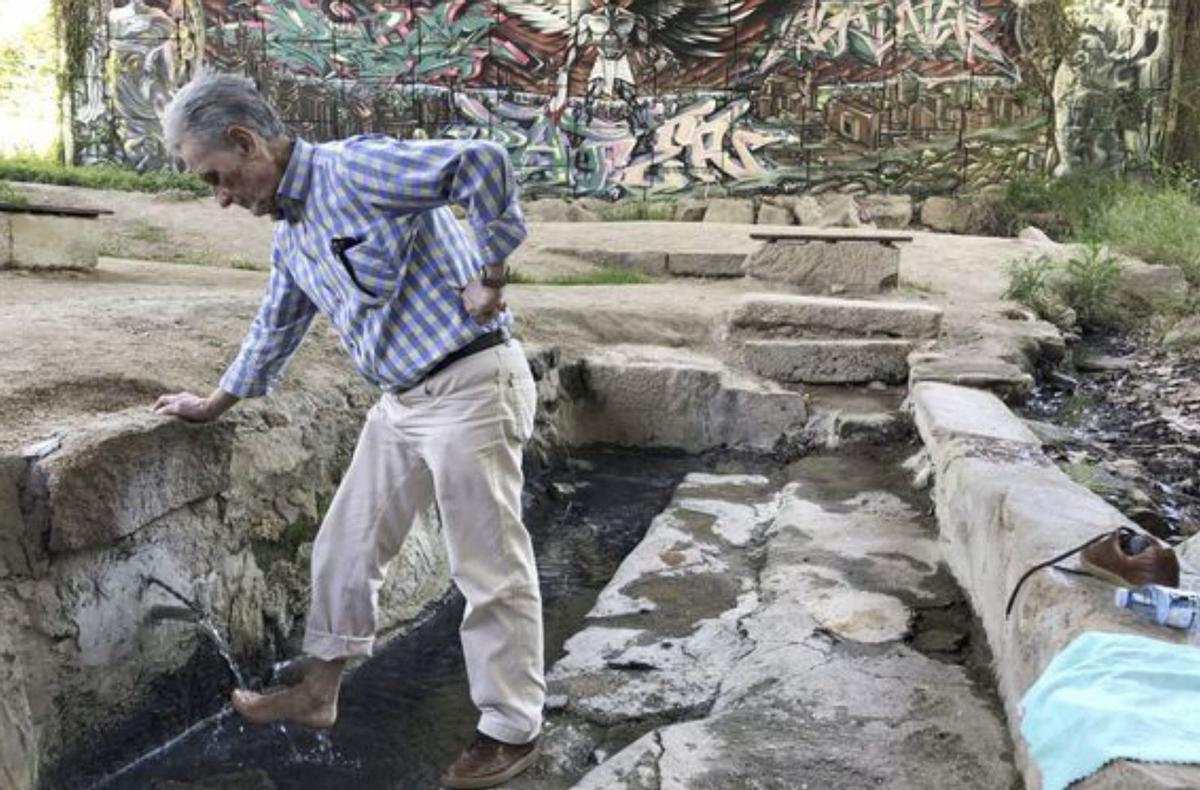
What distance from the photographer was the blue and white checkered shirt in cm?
242

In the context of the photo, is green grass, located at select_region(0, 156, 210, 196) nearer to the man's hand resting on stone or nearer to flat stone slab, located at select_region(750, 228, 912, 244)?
flat stone slab, located at select_region(750, 228, 912, 244)

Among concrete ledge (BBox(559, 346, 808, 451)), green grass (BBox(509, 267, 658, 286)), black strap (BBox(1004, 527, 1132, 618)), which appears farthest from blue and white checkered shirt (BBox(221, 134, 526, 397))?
green grass (BBox(509, 267, 658, 286))

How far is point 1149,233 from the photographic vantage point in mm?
10211

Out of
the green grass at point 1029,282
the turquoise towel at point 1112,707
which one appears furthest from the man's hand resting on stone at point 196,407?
the green grass at point 1029,282

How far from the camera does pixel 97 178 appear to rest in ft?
44.0

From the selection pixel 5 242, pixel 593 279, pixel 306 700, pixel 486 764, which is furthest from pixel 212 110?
pixel 593 279

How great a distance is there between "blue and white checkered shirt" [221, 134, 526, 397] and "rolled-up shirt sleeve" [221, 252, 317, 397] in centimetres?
18

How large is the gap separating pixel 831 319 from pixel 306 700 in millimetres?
4499

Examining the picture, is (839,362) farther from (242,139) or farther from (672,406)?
(242,139)

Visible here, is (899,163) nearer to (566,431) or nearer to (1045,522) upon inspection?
(566,431)

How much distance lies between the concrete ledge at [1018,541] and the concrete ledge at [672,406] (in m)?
1.62

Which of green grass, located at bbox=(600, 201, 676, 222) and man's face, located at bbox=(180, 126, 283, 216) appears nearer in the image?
man's face, located at bbox=(180, 126, 283, 216)

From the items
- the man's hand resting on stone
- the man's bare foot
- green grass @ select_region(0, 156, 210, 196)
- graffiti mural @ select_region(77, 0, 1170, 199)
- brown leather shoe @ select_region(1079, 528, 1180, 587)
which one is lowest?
the man's bare foot

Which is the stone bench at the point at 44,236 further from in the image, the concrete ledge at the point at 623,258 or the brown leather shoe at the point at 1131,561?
the brown leather shoe at the point at 1131,561
